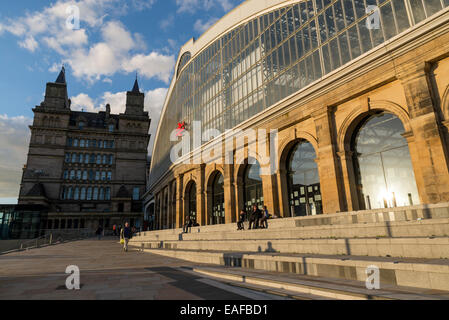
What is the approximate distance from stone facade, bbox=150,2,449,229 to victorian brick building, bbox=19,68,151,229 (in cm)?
4972

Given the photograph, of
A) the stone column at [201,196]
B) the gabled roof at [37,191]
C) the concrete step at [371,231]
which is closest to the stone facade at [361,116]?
the stone column at [201,196]

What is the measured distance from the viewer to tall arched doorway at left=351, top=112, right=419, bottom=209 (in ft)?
46.6

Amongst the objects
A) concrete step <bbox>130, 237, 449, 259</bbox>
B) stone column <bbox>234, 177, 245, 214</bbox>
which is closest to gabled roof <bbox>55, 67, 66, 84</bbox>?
stone column <bbox>234, 177, 245, 214</bbox>

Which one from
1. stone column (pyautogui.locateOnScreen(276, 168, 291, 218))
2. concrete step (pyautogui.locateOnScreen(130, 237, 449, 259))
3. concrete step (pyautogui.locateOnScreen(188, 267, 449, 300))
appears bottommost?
concrete step (pyautogui.locateOnScreen(188, 267, 449, 300))

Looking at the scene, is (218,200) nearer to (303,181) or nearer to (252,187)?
(252,187)

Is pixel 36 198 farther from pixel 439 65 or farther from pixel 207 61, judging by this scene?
pixel 439 65

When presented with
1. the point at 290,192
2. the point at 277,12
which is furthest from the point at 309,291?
the point at 277,12

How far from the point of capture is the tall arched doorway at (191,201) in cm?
3469

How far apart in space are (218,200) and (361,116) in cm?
1802

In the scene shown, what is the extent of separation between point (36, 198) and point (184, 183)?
4452 cm

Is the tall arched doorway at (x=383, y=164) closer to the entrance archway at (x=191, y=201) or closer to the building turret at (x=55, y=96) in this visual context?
the entrance archway at (x=191, y=201)

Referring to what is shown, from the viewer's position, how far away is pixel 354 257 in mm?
6559

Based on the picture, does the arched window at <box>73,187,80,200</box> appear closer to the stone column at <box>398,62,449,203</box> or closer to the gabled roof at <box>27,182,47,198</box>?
the gabled roof at <box>27,182,47,198</box>

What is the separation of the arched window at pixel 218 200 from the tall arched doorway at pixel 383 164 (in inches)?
619
